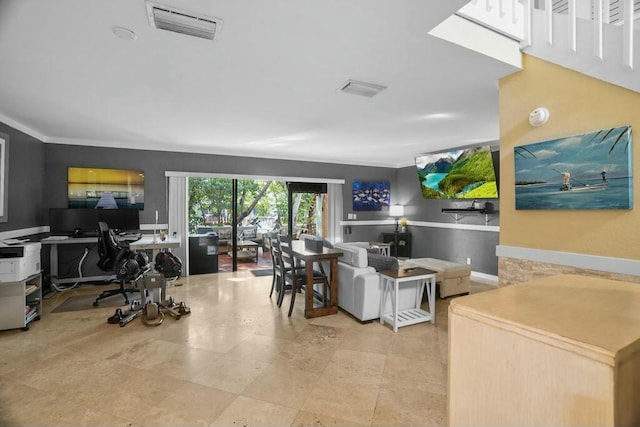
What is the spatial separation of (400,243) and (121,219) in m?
5.78

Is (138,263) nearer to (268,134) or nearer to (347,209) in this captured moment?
(268,134)

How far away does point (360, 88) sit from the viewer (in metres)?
2.92

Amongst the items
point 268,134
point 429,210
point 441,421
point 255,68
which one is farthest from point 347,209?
point 441,421

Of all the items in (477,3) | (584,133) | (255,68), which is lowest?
(584,133)

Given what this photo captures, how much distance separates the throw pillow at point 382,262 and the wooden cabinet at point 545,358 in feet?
9.23

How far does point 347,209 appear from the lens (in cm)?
726

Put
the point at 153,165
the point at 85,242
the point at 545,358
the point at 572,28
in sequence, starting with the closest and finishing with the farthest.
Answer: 1. the point at 545,358
2. the point at 572,28
3. the point at 85,242
4. the point at 153,165

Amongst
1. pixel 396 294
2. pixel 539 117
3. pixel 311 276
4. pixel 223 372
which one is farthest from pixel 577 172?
pixel 223 372

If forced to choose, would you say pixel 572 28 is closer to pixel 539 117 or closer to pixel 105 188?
pixel 539 117

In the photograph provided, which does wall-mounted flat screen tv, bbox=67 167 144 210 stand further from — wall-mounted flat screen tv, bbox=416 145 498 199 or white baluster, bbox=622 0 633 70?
white baluster, bbox=622 0 633 70

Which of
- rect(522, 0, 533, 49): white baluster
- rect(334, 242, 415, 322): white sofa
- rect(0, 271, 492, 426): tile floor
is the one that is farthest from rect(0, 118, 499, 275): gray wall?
rect(522, 0, 533, 49): white baluster

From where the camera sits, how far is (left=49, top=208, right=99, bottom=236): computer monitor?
183 inches

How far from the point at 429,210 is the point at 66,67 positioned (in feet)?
21.0

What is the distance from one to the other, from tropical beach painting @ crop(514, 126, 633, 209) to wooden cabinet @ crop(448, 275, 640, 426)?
71.7 inches
